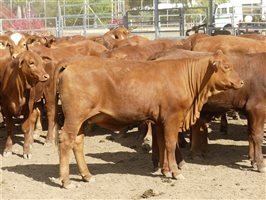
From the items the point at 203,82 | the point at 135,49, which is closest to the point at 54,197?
the point at 203,82

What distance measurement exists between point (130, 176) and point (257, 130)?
1.78 metres

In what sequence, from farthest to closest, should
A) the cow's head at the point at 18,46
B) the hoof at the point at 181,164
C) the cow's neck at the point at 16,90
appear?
the cow's head at the point at 18,46 → the cow's neck at the point at 16,90 → the hoof at the point at 181,164

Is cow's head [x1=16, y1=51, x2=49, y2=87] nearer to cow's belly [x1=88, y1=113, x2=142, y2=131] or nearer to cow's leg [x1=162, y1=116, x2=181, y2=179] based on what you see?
cow's belly [x1=88, y1=113, x2=142, y2=131]

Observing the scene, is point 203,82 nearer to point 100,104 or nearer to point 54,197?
point 100,104

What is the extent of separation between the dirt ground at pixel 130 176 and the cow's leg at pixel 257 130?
0.16m

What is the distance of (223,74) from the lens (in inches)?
259

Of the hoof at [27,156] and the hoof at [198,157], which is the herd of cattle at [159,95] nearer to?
the hoof at [198,157]

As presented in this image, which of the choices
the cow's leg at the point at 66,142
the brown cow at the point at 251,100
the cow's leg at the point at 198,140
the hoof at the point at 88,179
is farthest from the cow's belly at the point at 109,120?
the cow's leg at the point at 198,140

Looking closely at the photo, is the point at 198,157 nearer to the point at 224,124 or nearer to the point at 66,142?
the point at 224,124

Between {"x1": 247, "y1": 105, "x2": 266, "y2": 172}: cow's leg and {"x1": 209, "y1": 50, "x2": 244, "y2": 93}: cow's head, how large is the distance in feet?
1.87

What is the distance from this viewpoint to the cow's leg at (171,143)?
255 inches

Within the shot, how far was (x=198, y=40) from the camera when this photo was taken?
10.3 m

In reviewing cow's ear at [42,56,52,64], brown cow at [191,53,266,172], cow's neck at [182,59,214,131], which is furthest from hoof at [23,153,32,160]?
brown cow at [191,53,266,172]

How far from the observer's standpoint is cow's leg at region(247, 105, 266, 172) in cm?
690
